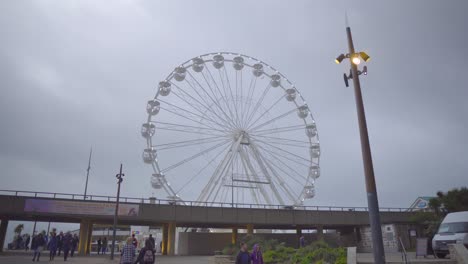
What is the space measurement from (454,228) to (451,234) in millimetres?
590

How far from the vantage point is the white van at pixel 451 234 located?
17031 millimetres

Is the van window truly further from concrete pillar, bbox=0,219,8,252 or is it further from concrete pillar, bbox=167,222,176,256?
concrete pillar, bbox=0,219,8,252

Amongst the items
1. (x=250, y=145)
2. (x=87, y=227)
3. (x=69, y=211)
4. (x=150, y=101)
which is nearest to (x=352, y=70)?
(x=250, y=145)

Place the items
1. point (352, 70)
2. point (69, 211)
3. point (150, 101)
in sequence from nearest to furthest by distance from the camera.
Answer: point (352, 70) < point (69, 211) < point (150, 101)

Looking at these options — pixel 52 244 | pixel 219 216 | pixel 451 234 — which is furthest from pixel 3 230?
pixel 451 234

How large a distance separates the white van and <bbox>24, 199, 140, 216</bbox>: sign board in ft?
79.9

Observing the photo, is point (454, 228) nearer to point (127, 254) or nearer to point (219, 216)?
point (127, 254)

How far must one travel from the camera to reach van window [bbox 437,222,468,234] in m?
17.7

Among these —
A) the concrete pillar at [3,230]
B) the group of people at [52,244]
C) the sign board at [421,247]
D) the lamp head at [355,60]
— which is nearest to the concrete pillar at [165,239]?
the concrete pillar at [3,230]

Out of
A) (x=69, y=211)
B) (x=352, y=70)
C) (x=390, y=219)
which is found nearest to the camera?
(x=352, y=70)

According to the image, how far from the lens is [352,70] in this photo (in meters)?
10.2

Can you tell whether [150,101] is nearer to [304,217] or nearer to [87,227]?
[87,227]

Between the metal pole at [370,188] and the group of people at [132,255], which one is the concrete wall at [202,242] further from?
the metal pole at [370,188]

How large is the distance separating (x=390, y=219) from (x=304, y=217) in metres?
10.4
